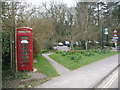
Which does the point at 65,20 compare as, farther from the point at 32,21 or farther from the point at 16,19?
the point at 16,19

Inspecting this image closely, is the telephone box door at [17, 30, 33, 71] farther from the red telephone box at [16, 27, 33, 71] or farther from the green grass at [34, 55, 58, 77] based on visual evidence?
the green grass at [34, 55, 58, 77]

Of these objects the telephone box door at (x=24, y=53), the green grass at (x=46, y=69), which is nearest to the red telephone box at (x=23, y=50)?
the telephone box door at (x=24, y=53)

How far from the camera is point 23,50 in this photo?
7.88 m

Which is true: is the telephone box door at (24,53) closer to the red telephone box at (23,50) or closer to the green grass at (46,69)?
the red telephone box at (23,50)

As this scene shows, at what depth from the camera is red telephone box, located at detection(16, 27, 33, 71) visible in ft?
25.6

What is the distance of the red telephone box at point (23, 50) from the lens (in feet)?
25.6

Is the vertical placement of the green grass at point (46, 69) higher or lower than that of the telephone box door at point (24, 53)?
lower

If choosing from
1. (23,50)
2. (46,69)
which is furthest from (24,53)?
(46,69)

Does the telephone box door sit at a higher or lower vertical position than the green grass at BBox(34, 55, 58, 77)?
higher

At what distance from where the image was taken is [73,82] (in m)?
5.99

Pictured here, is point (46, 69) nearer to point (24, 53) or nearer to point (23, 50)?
point (24, 53)

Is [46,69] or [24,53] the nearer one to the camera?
[24,53]

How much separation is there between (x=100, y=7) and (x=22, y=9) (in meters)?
33.4

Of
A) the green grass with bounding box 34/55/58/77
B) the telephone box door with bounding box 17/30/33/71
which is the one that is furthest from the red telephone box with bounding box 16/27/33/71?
the green grass with bounding box 34/55/58/77
